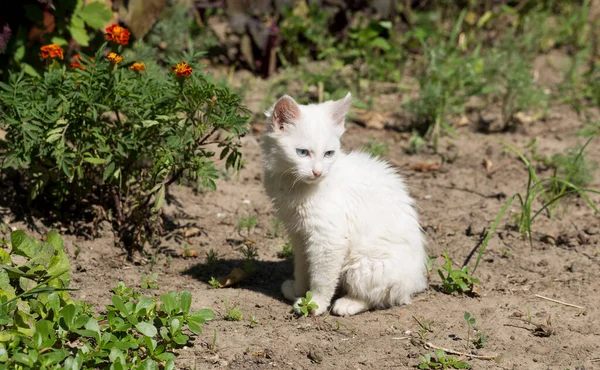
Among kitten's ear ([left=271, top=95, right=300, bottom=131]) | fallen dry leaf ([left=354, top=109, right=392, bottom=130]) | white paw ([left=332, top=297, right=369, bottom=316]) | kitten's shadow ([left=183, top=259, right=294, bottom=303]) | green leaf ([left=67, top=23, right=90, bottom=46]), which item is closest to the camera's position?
kitten's ear ([left=271, top=95, right=300, bottom=131])

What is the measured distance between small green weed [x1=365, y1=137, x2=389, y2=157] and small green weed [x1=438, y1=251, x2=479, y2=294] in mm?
1698

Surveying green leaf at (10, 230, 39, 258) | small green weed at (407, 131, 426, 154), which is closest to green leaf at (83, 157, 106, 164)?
green leaf at (10, 230, 39, 258)

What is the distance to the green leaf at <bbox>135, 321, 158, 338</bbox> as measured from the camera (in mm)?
3211

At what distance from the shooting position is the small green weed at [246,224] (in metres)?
4.86

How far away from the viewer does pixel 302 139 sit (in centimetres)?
368

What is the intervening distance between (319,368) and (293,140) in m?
1.18

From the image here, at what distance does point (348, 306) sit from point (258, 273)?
2.50 ft

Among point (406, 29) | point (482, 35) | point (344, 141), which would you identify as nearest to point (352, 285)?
point (344, 141)

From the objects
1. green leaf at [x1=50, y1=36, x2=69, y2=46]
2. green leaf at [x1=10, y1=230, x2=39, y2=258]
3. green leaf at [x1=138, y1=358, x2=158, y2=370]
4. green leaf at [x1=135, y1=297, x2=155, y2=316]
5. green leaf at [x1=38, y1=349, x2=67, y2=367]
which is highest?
green leaf at [x1=50, y1=36, x2=69, y2=46]

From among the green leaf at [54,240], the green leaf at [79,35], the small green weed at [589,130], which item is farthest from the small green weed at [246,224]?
the small green weed at [589,130]

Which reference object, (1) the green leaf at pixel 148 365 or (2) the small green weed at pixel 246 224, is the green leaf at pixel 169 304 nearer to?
(1) the green leaf at pixel 148 365

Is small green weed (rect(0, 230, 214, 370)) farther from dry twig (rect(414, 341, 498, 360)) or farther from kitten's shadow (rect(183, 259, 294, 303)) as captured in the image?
dry twig (rect(414, 341, 498, 360))

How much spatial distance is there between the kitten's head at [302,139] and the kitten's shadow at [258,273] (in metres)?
0.86

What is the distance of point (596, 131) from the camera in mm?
6285
